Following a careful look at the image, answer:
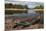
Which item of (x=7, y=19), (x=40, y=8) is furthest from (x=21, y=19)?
(x=40, y=8)

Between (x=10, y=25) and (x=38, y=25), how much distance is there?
37 cm

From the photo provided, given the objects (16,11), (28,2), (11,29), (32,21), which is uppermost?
(28,2)

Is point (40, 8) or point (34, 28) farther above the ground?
point (40, 8)

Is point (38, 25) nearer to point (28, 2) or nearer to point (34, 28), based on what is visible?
point (34, 28)

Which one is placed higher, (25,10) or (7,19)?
(25,10)

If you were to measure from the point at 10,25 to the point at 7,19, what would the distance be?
0.28 ft

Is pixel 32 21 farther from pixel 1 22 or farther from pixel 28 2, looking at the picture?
pixel 1 22

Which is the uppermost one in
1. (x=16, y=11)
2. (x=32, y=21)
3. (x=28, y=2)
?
(x=28, y=2)

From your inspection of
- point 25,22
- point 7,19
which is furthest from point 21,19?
point 7,19

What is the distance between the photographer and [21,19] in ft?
3.94

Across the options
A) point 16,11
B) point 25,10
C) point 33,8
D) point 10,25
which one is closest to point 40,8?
point 33,8

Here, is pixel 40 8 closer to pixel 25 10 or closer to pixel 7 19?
pixel 25 10

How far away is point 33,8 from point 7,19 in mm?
362

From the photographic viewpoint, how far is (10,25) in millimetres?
1186
